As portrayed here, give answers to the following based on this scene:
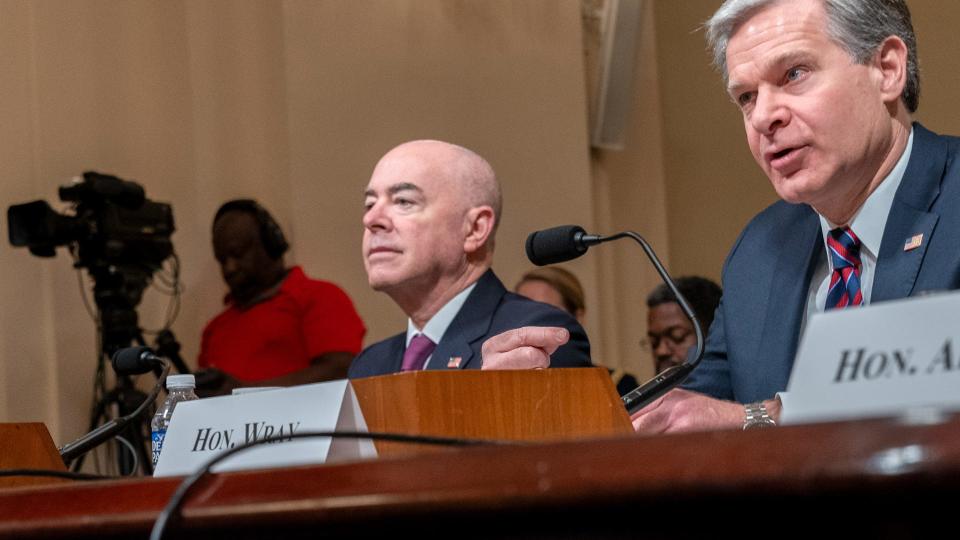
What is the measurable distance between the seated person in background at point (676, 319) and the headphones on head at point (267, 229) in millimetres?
1341

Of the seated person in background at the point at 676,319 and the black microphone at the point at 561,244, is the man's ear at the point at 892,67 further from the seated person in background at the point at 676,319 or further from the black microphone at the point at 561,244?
the seated person in background at the point at 676,319

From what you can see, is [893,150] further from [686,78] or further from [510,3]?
[686,78]

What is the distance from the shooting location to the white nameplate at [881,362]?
31.7 inches

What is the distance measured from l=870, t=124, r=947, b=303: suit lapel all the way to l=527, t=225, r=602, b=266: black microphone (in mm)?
413

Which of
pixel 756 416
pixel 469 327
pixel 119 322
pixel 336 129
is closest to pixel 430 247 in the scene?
pixel 469 327

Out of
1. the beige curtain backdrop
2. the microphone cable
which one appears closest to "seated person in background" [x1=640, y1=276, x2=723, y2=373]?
the beige curtain backdrop

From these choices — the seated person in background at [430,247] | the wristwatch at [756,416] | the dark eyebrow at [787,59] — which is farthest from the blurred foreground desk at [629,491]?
the seated person in background at [430,247]

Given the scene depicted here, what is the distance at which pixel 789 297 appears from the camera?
199cm

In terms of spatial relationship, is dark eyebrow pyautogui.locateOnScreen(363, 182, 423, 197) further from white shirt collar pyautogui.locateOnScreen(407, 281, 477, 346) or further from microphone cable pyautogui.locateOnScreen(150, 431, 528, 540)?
microphone cable pyautogui.locateOnScreen(150, 431, 528, 540)

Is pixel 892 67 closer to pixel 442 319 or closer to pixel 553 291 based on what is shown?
pixel 442 319

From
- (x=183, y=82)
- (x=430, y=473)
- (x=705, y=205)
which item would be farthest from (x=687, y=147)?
(x=430, y=473)

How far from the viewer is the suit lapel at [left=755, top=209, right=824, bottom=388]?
1937mm

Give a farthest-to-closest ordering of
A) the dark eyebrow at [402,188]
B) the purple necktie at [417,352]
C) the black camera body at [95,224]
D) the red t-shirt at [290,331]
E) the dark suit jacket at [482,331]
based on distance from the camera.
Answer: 1. the red t-shirt at [290,331]
2. the black camera body at [95,224]
3. the dark eyebrow at [402,188]
4. the purple necktie at [417,352]
5. the dark suit jacket at [482,331]

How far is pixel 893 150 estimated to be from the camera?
1954mm
